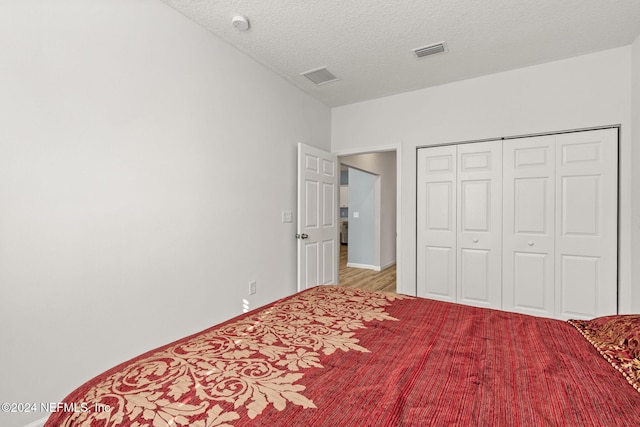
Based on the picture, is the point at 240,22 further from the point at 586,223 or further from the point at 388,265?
the point at 388,265

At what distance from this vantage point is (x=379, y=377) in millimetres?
946

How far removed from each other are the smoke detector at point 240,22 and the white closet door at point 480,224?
2543 mm

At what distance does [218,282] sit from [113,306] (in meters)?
0.82

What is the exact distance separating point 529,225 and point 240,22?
3.32m

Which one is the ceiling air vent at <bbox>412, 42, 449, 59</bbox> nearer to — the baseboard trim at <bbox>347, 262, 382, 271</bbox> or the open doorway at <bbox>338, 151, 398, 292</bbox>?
the open doorway at <bbox>338, 151, 398, 292</bbox>

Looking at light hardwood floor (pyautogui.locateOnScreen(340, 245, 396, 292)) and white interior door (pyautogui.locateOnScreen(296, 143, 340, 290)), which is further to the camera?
light hardwood floor (pyautogui.locateOnScreen(340, 245, 396, 292))

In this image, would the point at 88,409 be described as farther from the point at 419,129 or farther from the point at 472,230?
the point at 419,129

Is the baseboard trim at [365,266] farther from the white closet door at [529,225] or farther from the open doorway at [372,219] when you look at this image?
the white closet door at [529,225]

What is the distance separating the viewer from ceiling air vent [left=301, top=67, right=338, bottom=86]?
319 centimetres

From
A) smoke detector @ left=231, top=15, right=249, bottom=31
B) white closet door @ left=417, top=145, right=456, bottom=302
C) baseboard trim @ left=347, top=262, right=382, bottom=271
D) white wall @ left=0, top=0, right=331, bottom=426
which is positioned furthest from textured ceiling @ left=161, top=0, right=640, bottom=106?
baseboard trim @ left=347, top=262, right=382, bottom=271

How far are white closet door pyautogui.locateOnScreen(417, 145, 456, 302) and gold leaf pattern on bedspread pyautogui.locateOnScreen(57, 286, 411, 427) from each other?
2.31m

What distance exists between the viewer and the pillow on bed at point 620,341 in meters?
0.91

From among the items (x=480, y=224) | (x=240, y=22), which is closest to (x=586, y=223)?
(x=480, y=224)

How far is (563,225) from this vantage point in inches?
115
